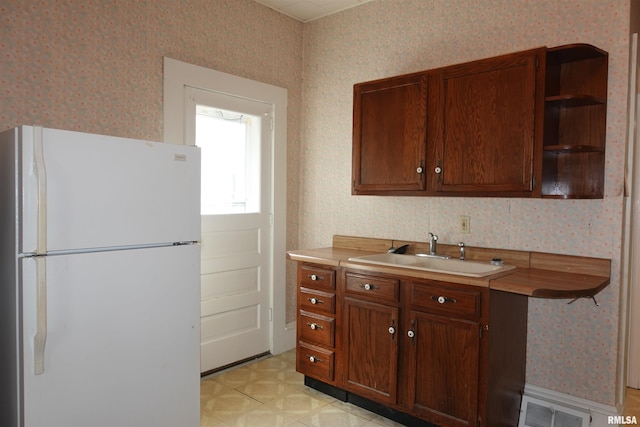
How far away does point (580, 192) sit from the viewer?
2398 mm

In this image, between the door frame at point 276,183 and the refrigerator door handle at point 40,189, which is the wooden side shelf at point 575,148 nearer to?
the door frame at point 276,183

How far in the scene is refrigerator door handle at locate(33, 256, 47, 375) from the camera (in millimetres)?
1629

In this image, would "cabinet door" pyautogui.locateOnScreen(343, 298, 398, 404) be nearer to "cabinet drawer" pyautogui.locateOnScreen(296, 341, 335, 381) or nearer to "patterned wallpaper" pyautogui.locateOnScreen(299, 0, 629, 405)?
"cabinet drawer" pyautogui.locateOnScreen(296, 341, 335, 381)

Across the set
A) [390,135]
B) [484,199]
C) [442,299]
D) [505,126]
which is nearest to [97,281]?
[442,299]

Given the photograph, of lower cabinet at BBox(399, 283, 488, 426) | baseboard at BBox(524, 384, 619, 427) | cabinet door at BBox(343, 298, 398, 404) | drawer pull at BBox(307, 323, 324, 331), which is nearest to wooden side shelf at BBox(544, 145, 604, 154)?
lower cabinet at BBox(399, 283, 488, 426)

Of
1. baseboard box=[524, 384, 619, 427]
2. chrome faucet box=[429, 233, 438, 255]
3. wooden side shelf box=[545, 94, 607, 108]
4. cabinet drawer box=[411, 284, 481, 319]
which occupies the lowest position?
baseboard box=[524, 384, 619, 427]

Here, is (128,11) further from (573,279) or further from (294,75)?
(573,279)

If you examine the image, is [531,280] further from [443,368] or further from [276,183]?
[276,183]

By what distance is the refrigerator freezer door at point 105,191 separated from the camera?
1622 millimetres

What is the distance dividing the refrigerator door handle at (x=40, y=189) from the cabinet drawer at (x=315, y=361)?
5.63ft

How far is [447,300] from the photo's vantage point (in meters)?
2.26

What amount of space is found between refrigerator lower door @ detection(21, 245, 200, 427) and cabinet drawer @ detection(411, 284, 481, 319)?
44.0 inches

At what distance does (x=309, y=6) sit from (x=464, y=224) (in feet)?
6.54

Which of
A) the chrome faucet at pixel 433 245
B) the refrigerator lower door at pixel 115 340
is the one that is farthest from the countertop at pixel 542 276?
the refrigerator lower door at pixel 115 340
